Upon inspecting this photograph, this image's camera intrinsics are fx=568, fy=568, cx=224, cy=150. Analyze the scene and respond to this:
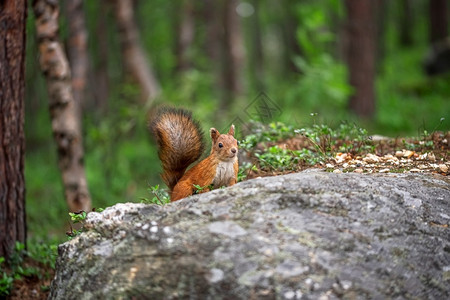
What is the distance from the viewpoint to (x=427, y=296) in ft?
9.28

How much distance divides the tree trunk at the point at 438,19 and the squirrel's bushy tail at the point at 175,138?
18.2 metres

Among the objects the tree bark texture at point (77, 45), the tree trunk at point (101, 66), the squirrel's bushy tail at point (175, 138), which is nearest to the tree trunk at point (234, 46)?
the tree trunk at point (101, 66)

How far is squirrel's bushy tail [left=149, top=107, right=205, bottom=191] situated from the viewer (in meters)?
4.07

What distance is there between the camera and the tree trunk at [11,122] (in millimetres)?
4980

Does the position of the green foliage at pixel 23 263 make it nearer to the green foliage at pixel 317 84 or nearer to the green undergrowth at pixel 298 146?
the green undergrowth at pixel 298 146

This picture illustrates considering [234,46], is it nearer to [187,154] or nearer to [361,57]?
[361,57]

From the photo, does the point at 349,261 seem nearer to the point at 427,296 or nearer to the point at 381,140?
the point at 427,296

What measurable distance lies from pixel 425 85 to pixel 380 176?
1466 centimetres

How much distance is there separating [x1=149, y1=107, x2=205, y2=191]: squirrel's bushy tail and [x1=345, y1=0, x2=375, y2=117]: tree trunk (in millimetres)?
9492

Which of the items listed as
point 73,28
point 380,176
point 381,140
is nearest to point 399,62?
point 73,28

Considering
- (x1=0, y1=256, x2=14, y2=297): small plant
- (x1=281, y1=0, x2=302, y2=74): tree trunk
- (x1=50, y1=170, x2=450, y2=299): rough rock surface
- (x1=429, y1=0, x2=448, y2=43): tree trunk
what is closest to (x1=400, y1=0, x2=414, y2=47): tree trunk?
(x1=281, y1=0, x2=302, y2=74): tree trunk

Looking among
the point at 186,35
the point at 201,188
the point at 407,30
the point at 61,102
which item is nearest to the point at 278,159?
the point at 201,188

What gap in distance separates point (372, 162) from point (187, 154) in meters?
1.36

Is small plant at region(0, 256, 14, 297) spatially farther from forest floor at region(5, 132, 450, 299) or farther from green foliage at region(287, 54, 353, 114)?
green foliage at region(287, 54, 353, 114)
